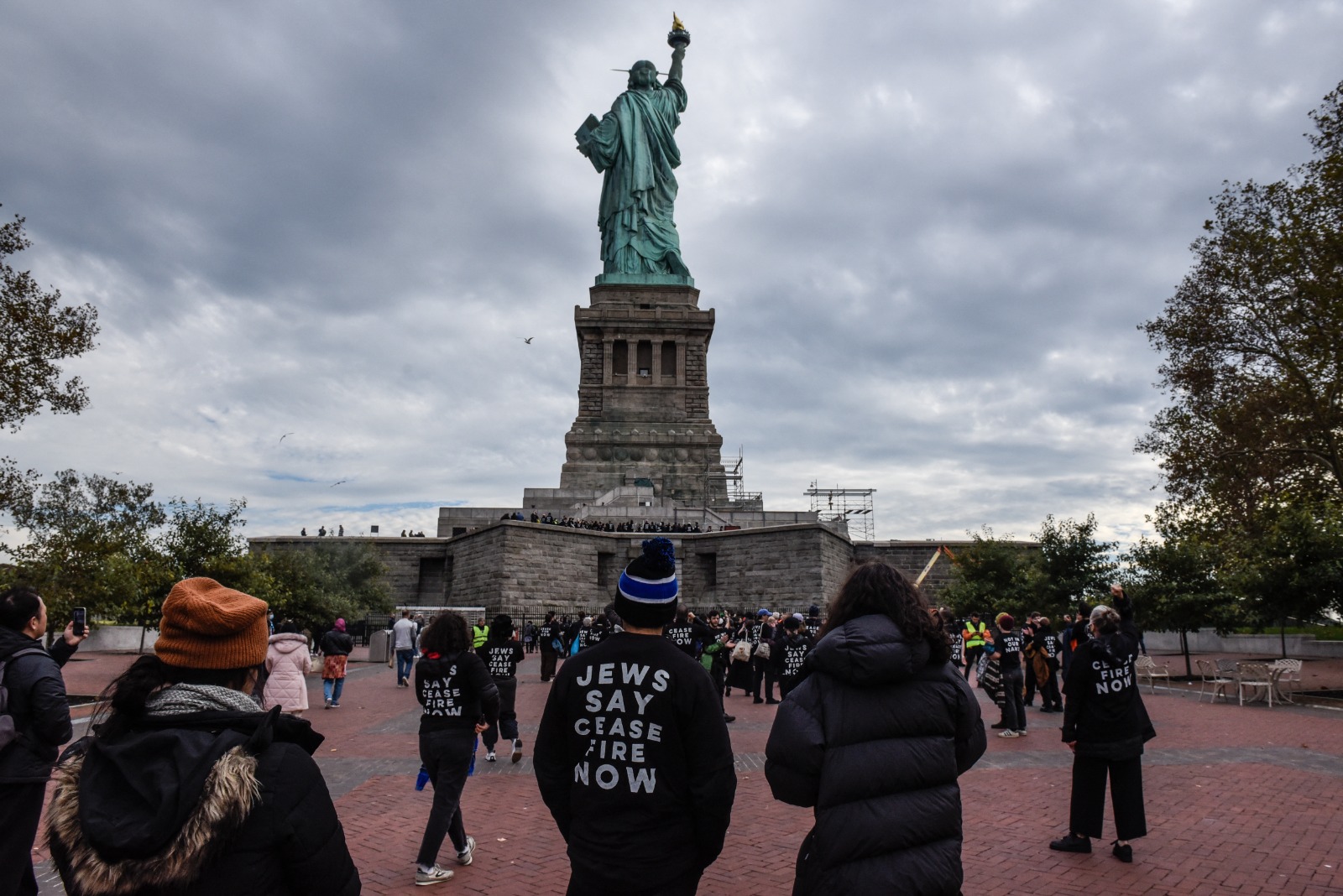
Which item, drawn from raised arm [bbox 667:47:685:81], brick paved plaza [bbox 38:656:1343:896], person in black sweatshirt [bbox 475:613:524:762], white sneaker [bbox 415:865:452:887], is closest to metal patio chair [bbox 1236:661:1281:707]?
brick paved plaza [bbox 38:656:1343:896]

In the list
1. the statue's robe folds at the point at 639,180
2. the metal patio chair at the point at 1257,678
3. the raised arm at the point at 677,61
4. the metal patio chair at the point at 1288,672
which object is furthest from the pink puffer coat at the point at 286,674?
the raised arm at the point at 677,61

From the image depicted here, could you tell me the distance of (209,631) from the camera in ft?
7.56

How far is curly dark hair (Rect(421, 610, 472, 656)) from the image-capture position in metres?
6.09

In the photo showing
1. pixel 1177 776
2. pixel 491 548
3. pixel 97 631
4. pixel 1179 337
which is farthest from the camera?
pixel 491 548

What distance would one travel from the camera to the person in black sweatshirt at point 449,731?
5.51m

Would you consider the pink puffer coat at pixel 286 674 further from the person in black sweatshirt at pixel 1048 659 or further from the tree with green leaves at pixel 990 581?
the tree with green leaves at pixel 990 581

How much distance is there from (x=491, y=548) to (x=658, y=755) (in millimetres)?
29482

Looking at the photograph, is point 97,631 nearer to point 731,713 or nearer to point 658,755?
point 731,713

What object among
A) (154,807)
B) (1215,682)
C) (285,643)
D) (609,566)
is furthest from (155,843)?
(609,566)

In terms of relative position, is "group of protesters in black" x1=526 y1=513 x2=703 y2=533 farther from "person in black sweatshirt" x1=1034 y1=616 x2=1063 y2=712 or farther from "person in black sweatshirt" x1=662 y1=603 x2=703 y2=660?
"person in black sweatshirt" x1=1034 y1=616 x2=1063 y2=712

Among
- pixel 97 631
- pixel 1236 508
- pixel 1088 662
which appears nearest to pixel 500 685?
pixel 1088 662

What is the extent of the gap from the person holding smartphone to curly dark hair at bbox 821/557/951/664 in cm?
372

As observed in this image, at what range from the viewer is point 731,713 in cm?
1354

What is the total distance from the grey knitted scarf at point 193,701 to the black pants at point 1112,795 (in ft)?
18.2
